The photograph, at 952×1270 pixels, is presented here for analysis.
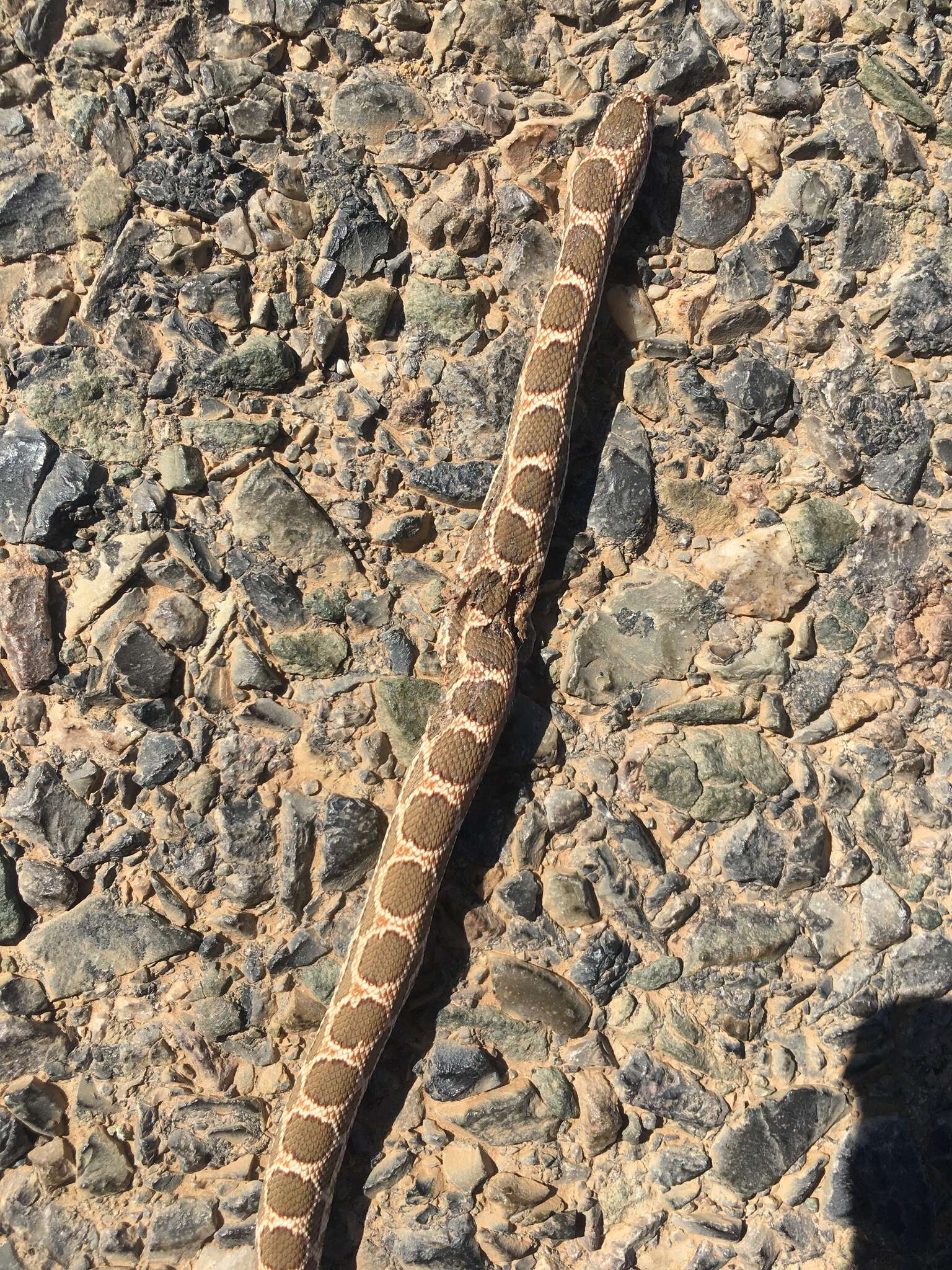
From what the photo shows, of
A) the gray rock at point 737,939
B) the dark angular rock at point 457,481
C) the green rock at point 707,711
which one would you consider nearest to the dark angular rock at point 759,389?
the dark angular rock at point 457,481

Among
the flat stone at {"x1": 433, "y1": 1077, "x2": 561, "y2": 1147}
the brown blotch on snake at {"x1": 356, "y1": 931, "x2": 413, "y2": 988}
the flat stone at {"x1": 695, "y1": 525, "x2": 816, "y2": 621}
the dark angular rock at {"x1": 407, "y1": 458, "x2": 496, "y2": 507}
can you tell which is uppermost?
the dark angular rock at {"x1": 407, "y1": 458, "x2": 496, "y2": 507}

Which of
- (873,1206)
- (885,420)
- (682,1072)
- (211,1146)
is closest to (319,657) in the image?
(211,1146)

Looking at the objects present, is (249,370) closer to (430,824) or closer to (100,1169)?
(430,824)

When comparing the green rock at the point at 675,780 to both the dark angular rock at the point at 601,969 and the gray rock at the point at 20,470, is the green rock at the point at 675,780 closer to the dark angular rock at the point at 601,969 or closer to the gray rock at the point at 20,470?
the dark angular rock at the point at 601,969

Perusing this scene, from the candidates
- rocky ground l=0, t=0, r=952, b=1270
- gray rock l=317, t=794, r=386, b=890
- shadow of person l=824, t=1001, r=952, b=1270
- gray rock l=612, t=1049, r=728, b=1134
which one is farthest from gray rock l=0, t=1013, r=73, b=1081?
shadow of person l=824, t=1001, r=952, b=1270

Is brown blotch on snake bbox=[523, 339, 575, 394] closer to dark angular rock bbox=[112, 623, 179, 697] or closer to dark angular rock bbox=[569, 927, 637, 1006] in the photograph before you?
dark angular rock bbox=[112, 623, 179, 697]

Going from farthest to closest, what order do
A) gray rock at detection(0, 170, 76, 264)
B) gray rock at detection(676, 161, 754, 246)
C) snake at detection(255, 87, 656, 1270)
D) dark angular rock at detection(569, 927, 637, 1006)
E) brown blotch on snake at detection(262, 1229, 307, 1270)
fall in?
gray rock at detection(676, 161, 754, 246) < gray rock at detection(0, 170, 76, 264) < dark angular rock at detection(569, 927, 637, 1006) < snake at detection(255, 87, 656, 1270) < brown blotch on snake at detection(262, 1229, 307, 1270)

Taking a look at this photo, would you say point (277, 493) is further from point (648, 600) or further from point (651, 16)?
point (651, 16)
